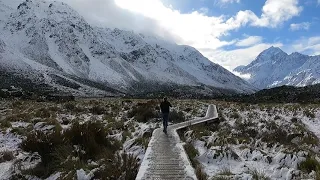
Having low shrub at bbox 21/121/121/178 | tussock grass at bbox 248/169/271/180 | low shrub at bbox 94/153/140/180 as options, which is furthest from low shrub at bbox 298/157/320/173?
low shrub at bbox 21/121/121/178

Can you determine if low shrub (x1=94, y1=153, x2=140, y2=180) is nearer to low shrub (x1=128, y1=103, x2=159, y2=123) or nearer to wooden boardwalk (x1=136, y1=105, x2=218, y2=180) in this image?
wooden boardwalk (x1=136, y1=105, x2=218, y2=180)

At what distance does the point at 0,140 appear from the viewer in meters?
16.5

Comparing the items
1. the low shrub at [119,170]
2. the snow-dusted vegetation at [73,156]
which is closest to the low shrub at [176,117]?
the snow-dusted vegetation at [73,156]

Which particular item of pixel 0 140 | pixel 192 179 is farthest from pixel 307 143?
pixel 0 140

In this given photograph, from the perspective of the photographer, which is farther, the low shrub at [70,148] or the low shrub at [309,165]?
the low shrub at [70,148]

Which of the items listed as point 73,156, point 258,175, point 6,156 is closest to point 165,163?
point 258,175

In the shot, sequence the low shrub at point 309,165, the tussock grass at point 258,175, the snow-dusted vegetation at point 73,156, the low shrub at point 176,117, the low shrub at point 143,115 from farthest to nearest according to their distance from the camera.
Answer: the low shrub at point 176,117 → the low shrub at point 143,115 → the snow-dusted vegetation at point 73,156 → the low shrub at point 309,165 → the tussock grass at point 258,175

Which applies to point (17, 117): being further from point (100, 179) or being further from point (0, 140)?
point (100, 179)

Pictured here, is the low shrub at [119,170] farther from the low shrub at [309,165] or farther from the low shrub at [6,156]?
the low shrub at [6,156]

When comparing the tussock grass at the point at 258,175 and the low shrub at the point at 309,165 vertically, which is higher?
the low shrub at the point at 309,165

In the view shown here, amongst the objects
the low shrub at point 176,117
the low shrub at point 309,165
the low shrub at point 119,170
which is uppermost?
the low shrub at point 176,117

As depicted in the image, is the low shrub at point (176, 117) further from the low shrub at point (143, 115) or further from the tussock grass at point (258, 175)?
the tussock grass at point (258, 175)

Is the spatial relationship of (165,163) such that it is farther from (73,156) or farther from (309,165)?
(309,165)

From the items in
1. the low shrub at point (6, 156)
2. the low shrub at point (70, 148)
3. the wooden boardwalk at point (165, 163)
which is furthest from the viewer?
the low shrub at point (6, 156)
